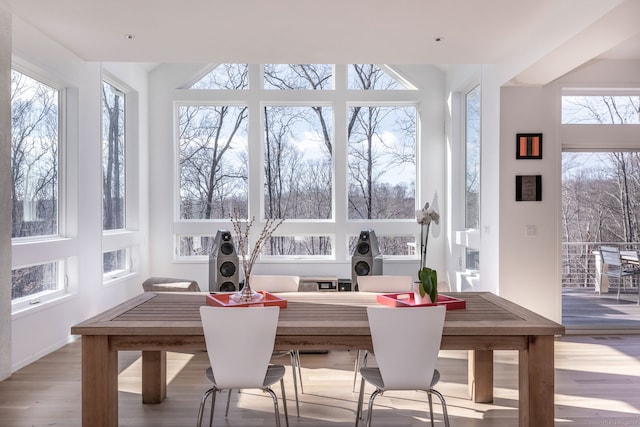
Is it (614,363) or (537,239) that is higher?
(537,239)

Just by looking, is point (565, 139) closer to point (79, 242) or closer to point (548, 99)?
point (548, 99)

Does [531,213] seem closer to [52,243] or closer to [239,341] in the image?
[239,341]

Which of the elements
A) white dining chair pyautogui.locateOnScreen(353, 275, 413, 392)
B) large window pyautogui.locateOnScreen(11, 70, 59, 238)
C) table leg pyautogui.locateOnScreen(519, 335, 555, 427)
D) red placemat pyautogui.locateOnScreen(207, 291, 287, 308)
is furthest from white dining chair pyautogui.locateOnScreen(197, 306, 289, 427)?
Answer: large window pyautogui.locateOnScreen(11, 70, 59, 238)

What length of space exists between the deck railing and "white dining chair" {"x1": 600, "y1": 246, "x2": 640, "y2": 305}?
61mm

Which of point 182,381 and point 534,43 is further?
point 534,43

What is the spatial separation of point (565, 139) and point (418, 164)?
7.13 ft

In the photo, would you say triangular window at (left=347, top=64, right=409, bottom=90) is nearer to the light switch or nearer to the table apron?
the light switch

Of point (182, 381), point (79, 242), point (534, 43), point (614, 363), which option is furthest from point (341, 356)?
point (534, 43)

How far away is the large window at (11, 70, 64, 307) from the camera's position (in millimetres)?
4059

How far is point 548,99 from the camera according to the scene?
4840 millimetres

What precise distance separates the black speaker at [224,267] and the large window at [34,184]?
1563 mm

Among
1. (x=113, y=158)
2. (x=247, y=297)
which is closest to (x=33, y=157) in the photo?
(x=113, y=158)

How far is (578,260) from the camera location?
506cm

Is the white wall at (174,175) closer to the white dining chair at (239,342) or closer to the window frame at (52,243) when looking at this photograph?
the window frame at (52,243)
